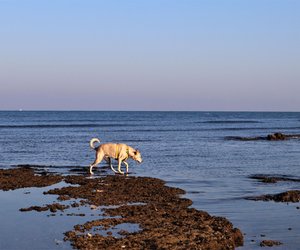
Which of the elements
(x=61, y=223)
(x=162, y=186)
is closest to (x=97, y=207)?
(x=61, y=223)

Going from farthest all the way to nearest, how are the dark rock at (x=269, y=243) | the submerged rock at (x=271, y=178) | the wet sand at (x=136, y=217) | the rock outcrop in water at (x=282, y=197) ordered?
the submerged rock at (x=271, y=178), the rock outcrop in water at (x=282, y=197), the dark rock at (x=269, y=243), the wet sand at (x=136, y=217)

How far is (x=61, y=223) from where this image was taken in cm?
1281

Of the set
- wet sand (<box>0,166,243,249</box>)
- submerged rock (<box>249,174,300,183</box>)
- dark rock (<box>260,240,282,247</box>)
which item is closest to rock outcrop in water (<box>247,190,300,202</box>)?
wet sand (<box>0,166,243,249</box>)

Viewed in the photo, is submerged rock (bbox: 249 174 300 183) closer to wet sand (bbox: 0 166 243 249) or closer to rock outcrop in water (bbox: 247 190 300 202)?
rock outcrop in water (bbox: 247 190 300 202)

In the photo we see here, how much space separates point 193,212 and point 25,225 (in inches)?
169

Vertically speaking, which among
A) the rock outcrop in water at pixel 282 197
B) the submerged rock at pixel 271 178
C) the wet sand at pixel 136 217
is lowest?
the wet sand at pixel 136 217

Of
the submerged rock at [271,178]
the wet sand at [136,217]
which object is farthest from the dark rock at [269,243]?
the submerged rock at [271,178]

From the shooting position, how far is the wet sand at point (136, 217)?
1106 centimetres

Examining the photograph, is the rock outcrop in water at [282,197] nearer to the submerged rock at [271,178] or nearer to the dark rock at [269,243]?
the submerged rock at [271,178]

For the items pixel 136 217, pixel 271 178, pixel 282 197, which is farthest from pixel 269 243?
pixel 271 178

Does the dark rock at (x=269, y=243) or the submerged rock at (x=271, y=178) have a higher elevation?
the submerged rock at (x=271, y=178)

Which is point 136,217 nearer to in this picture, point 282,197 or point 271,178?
point 282,197

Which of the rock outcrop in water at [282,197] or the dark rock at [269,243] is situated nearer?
the dark rock at [269,243]

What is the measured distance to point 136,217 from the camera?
13336 millimetres
